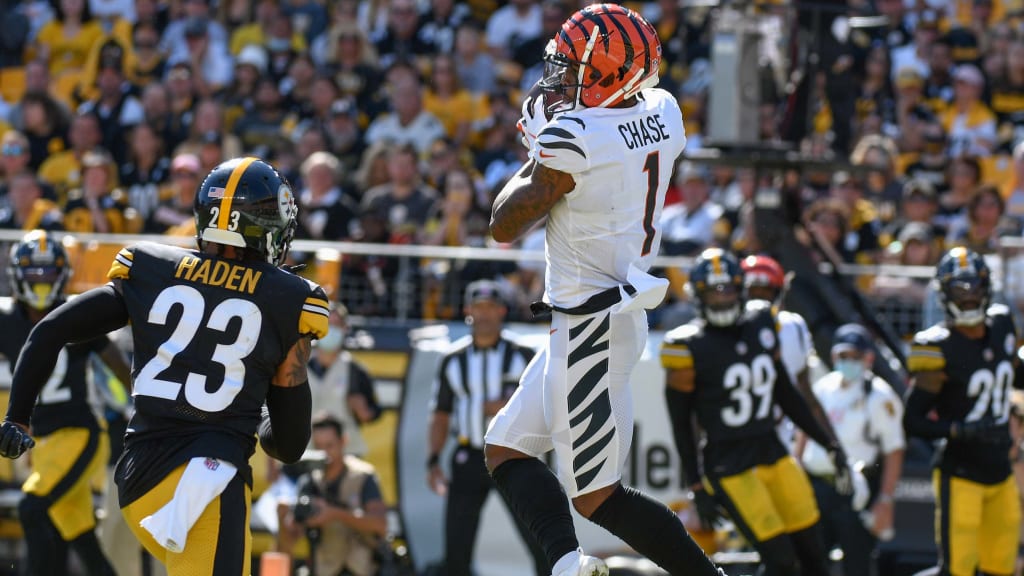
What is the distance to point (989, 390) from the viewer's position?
751 centimetres

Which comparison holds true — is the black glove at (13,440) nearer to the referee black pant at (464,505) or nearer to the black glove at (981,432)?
the black glove at (981,432)

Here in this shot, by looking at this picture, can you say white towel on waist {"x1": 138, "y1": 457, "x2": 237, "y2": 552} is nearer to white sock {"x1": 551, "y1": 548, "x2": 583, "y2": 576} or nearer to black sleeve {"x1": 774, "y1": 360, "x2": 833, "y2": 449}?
white sock {"x1": 551, "y1": 548, "x2": 583, "y2": 576}

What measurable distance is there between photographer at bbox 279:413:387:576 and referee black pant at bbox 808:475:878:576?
252 cm

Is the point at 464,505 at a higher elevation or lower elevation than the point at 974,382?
lower

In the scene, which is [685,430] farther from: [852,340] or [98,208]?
[98,208]

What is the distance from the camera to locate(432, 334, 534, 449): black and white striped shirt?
954 centimetres

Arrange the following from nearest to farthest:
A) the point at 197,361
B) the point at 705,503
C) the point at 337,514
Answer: the point at 197,361 < the point at 705,503 < the point at 337,514

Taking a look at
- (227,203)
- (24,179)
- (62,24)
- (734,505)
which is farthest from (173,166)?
(227,203)

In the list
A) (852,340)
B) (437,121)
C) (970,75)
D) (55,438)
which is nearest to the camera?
(55,438)

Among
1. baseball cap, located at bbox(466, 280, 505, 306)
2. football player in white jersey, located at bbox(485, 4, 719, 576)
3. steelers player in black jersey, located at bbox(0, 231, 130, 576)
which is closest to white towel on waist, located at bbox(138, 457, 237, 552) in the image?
football player in white jersey, located at bbox(485, 4, 719, 576)

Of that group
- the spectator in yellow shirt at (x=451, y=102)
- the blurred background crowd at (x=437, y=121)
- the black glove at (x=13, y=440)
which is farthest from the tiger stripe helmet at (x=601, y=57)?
the spectator in yellow shirt at (x=451, y=102)

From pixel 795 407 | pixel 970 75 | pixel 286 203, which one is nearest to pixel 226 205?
pixel 286 203

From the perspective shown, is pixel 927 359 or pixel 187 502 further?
pixel 927 359

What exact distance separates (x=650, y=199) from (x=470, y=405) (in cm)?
459
